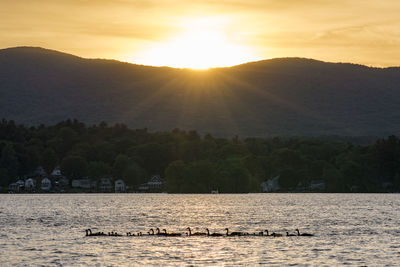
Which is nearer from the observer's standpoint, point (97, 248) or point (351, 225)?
point (97, 248)

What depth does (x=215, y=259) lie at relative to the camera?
75688mm

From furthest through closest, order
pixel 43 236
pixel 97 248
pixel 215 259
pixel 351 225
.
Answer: pixel 351 225, pixel 43 236, pixel 97 248, pixel 215 259

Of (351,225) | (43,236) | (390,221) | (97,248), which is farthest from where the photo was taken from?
(390,221)

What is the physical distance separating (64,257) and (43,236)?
81.0 ft

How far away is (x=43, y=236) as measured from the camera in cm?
10019

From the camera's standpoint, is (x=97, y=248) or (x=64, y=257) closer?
(x=64, y=257)

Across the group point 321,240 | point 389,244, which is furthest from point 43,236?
point 389,244

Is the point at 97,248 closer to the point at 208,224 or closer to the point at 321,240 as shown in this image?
the point at 321,240

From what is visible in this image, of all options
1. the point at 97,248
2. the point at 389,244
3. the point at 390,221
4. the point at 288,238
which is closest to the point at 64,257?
the point at 97,248

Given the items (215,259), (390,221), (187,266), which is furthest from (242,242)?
(390,221)

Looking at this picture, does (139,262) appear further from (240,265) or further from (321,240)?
(321,240)

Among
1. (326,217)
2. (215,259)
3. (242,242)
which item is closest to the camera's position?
(215,259)

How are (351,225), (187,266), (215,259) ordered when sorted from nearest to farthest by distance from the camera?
(187,266) < (215,259) < (351,225)

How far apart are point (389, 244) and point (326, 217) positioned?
53.6 m
